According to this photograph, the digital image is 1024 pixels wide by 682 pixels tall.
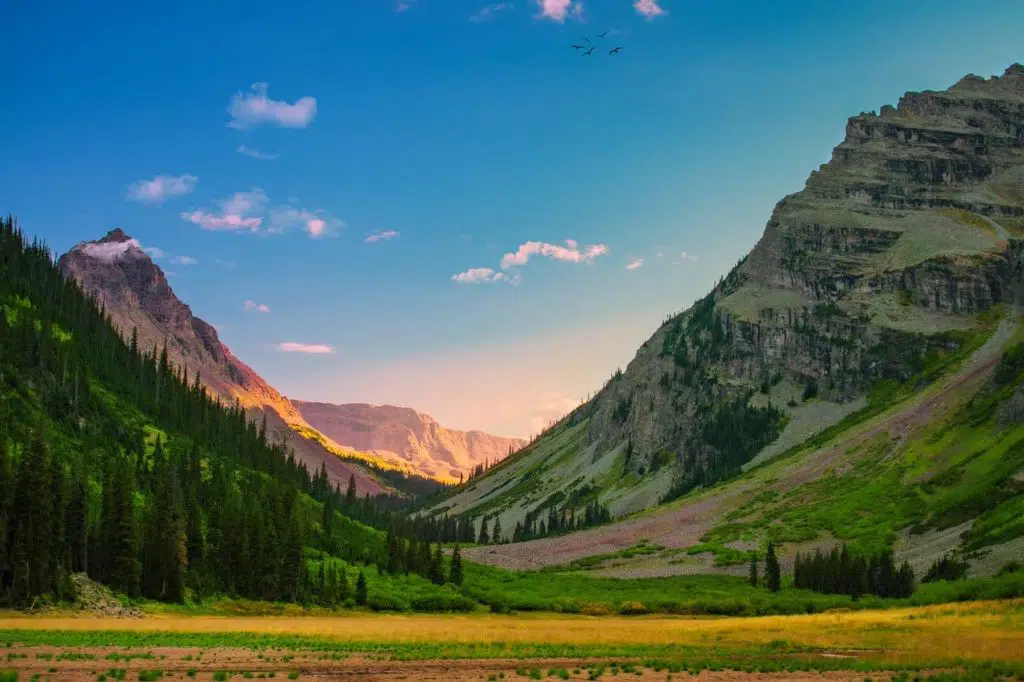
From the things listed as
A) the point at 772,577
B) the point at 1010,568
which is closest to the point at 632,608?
the point at 772,577

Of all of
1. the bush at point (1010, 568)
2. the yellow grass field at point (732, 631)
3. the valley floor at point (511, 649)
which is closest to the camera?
the valley floor at point (511, 649)

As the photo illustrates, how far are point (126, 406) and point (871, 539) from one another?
141888mm

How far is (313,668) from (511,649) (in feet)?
51.6

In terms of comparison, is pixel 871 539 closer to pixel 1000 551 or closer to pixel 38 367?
pixel 1000 551

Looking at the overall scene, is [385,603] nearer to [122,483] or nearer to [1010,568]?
[122,483]

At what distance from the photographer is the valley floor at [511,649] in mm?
37469

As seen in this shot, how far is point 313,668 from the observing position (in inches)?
1517

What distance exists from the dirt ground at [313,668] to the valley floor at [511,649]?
9 centimetres

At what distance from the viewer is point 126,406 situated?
541 ft

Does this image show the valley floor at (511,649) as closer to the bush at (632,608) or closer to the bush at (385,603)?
→ the bush at (385,603)

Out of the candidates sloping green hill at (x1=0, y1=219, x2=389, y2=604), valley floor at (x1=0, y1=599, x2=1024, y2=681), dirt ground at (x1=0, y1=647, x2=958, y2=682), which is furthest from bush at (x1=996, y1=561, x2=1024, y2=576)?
sloping green hill at (x1=0, y1=219, x2=389, y2=604)

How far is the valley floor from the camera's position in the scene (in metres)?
37.5

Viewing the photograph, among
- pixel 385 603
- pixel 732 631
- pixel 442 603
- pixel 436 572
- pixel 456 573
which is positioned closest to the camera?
pixel 732 631

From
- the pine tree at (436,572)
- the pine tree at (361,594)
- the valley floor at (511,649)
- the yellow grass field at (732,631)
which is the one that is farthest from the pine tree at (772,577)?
the pine tree at (361,594)
